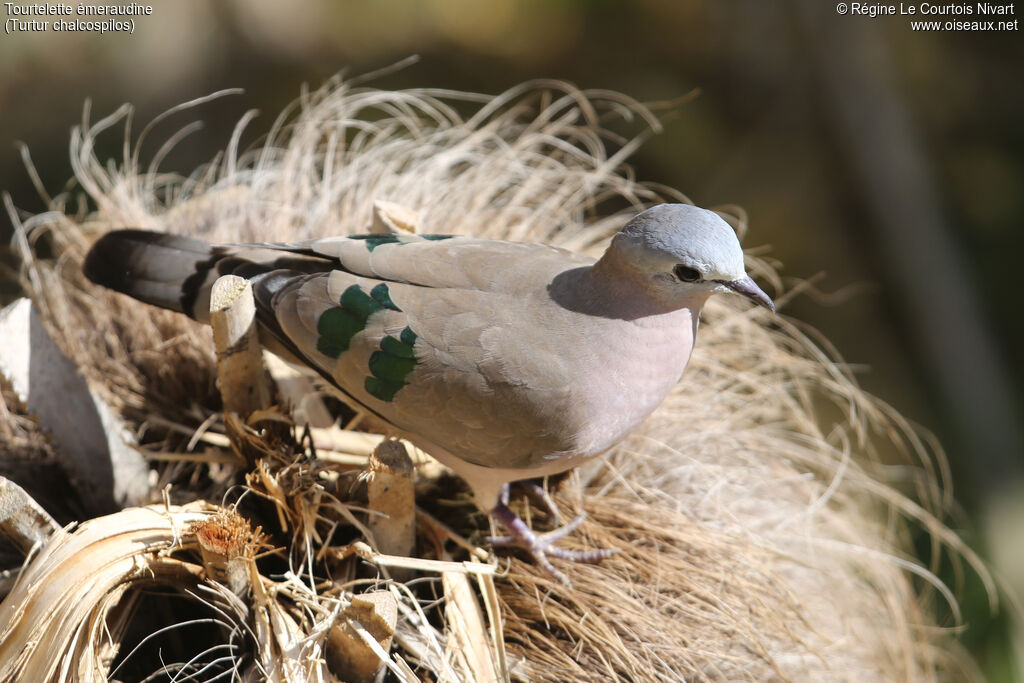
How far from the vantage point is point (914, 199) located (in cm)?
343

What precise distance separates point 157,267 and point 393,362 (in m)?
0.42

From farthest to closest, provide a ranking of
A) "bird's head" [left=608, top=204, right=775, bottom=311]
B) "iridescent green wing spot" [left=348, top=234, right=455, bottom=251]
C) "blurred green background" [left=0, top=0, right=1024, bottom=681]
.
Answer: "blurred green background" [left=0, top=0, right=1024, bottom=681], "iridescent green wing spot" [left=348, top=234, right=455, bottom=251], "bird's head" [left=608, top=204, right=775, bottom=311]

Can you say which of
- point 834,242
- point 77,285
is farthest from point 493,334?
point 834,242

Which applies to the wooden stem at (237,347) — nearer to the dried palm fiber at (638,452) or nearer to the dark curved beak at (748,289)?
the dried palm fiber at (638,452)

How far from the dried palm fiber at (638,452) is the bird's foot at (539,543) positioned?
0.07 feet

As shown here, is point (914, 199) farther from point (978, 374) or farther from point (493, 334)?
point (493, 334)

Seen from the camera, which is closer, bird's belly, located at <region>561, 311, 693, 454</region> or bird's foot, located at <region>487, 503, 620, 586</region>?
bird's belly, located at <region>561, 311, 693, 454</region>

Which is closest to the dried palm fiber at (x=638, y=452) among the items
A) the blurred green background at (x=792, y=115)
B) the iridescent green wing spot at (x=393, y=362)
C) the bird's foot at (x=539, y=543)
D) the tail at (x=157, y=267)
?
the bird's foot at (x=539, y=543)

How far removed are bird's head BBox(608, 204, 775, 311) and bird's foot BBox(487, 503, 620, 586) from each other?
16.3 inches

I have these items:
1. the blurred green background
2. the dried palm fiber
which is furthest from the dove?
the blurred green background

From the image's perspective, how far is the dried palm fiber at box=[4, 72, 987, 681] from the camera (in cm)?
126

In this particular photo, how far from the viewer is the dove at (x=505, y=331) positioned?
3.70 ft

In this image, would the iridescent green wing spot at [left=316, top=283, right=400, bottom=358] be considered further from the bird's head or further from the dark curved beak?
the dark curved beak

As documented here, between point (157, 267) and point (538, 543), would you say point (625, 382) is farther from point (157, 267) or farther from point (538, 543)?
point (157, 267)
